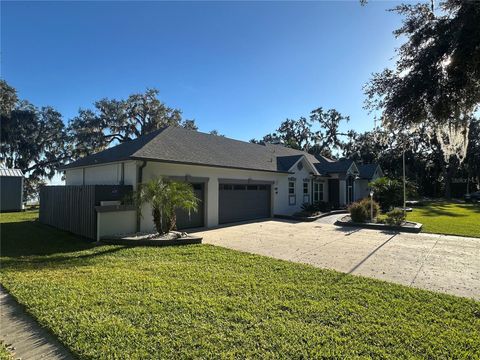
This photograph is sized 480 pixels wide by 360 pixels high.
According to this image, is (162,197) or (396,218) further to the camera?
(396,218)

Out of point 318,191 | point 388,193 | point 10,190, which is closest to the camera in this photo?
point 388,193

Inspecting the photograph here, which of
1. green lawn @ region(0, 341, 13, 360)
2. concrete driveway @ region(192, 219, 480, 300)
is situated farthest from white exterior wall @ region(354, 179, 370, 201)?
green lawn @ region(0, 341, 13, 360)

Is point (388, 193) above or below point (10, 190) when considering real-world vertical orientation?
below

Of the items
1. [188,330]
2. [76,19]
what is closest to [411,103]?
[188,330]

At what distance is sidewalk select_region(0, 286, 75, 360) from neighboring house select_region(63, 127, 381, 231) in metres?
7.19

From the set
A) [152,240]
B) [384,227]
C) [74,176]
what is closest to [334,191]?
[384,227]

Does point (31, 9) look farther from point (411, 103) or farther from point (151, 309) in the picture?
point (411, 103)

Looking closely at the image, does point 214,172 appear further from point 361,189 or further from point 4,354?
point 361,189

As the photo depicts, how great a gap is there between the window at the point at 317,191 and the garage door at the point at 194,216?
11777 mm

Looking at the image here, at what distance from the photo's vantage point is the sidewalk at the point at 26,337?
3.32 metres

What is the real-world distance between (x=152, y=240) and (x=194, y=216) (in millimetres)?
4134

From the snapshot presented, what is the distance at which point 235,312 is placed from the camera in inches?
168

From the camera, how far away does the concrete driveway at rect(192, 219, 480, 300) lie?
6246mm

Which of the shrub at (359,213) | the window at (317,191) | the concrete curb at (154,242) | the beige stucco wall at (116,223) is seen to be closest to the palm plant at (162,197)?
the concrete curb at (154,242)
